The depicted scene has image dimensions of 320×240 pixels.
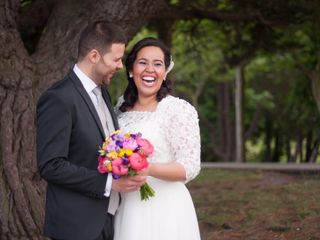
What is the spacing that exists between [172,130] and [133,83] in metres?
0.60

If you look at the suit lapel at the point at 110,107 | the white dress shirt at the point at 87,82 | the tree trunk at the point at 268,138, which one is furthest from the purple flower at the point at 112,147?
the tree trunk at the point at 268,138

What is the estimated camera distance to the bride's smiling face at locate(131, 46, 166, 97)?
13.3 feet

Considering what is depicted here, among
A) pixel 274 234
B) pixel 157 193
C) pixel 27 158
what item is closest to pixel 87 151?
pixel 157 193

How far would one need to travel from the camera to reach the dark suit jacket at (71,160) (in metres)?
Answer: 3.32

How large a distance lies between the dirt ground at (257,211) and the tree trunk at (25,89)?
2.44m

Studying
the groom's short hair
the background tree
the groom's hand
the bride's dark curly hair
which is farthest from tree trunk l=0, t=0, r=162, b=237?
the groom's hand

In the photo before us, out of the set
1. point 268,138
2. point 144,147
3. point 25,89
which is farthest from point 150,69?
point 268,138

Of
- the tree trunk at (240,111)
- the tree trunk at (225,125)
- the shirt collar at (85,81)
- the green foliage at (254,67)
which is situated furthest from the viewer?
the tree trunk at (225,125)

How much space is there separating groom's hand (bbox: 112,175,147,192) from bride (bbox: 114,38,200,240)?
0.22m

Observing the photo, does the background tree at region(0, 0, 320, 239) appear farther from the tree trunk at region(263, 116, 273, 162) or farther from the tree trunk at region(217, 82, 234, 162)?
the tree trunk at region(263, 116, 273, 162)

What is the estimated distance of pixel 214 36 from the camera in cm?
1396

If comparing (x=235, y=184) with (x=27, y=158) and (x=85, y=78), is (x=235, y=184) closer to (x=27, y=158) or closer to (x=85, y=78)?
(x=27, y=158)

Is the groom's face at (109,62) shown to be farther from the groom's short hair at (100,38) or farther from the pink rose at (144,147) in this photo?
the pink rose at (144,147)

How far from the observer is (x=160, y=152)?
12.9 feet
